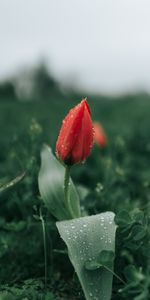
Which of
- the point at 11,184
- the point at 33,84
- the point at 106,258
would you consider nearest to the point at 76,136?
the point at 11,184

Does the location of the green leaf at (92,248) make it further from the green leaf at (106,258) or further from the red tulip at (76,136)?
the red tulip at (76,136)

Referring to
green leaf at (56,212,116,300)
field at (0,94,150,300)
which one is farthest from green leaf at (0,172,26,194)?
green leaf at (56,212,116,300)

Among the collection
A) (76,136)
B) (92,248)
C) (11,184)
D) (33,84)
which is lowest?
(33,84)

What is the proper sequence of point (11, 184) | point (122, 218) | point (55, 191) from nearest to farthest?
point (122, 218) → point (11, 184) → point (55, 191)

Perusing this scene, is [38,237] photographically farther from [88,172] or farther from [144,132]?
[144,132]

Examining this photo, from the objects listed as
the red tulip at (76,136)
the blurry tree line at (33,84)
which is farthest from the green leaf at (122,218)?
the blurry tree line at (33,84)

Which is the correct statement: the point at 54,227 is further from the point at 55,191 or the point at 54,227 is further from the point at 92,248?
the point at 92,248

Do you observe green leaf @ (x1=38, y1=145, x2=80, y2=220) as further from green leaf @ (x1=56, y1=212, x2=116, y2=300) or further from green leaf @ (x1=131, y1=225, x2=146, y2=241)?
green leaf @ (x1=131, y1=225, x2=146, y2=241)
